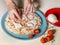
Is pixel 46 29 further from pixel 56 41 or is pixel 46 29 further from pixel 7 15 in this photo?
pixel 7 15

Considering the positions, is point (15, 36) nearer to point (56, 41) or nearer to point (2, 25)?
point (2, 25)

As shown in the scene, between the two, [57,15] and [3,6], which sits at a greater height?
[3,6]

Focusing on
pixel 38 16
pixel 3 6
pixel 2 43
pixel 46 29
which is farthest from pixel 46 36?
pixel 3 6

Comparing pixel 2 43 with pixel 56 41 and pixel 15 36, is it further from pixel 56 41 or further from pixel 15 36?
pixel 56 41

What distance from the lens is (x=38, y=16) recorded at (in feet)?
4.20

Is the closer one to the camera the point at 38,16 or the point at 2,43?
the point at 2,43

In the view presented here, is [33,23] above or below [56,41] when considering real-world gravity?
above

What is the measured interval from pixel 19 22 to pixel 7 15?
0.33 ft

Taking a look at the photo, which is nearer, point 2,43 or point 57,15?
point 2,43

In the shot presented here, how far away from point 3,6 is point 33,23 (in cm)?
25

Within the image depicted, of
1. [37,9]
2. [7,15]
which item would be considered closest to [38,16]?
[37,9]

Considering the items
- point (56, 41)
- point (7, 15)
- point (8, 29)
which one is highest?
point (7, 15)

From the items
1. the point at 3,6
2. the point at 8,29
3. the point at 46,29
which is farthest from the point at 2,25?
the point at 46,29

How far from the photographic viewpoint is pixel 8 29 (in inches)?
47.7
